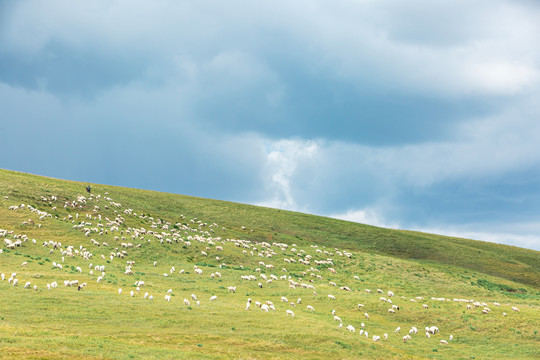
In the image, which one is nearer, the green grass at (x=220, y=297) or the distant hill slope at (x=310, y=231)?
the green grass at (x=220, y=297)

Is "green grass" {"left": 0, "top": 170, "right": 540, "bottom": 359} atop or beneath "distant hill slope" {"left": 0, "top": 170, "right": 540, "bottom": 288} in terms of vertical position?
beneath

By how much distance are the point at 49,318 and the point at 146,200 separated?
238 feet

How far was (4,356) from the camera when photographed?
2250 cm

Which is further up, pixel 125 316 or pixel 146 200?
pixel 146 200

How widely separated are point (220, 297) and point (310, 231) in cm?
6004

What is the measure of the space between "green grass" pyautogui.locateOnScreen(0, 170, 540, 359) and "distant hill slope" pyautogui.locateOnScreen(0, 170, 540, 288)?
2.45ft

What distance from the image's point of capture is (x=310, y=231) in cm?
10188

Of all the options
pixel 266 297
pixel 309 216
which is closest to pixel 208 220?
pixel 309 216

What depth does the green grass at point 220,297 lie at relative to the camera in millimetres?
28406

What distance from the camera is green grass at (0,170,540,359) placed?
93.2ft

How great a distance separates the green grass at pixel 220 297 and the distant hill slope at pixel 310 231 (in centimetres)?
75

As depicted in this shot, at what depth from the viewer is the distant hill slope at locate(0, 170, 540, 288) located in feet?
291

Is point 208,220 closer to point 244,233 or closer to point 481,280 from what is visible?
point 244,233

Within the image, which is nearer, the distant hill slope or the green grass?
the green grass
